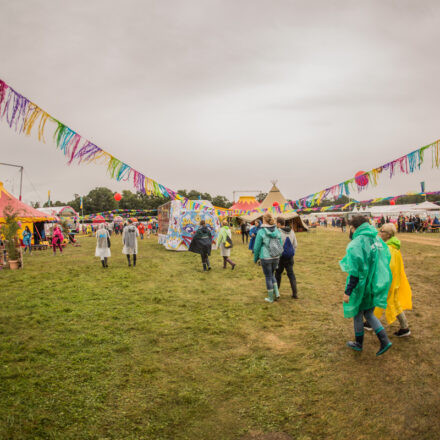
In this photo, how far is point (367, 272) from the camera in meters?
3.60

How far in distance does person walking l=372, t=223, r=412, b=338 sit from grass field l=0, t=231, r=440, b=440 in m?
0.26

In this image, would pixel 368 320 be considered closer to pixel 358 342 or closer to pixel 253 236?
pixel 358 342

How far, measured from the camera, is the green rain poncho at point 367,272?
3.57 m

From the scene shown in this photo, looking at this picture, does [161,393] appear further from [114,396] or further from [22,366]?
[22,366]

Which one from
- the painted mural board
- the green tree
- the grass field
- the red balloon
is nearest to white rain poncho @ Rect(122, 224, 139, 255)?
the grass field

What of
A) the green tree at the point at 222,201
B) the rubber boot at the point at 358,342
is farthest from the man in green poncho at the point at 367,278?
the green tree at the point at 222,201

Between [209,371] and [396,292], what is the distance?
8.74 feet

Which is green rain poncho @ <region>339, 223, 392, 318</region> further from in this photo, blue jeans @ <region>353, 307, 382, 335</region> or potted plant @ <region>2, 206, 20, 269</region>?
potted plant @ <region>2, 206, 20, 269</region>

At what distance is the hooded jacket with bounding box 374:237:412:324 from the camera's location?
13.3 ft

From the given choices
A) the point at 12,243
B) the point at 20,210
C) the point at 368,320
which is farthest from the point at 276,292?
the point at 20,210

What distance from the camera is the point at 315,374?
335cm

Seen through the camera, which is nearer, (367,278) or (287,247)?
(367,278)

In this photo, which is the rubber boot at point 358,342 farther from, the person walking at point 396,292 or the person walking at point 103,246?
the person walking at point 103,246

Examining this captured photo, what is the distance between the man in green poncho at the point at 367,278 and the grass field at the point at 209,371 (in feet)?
1.71
